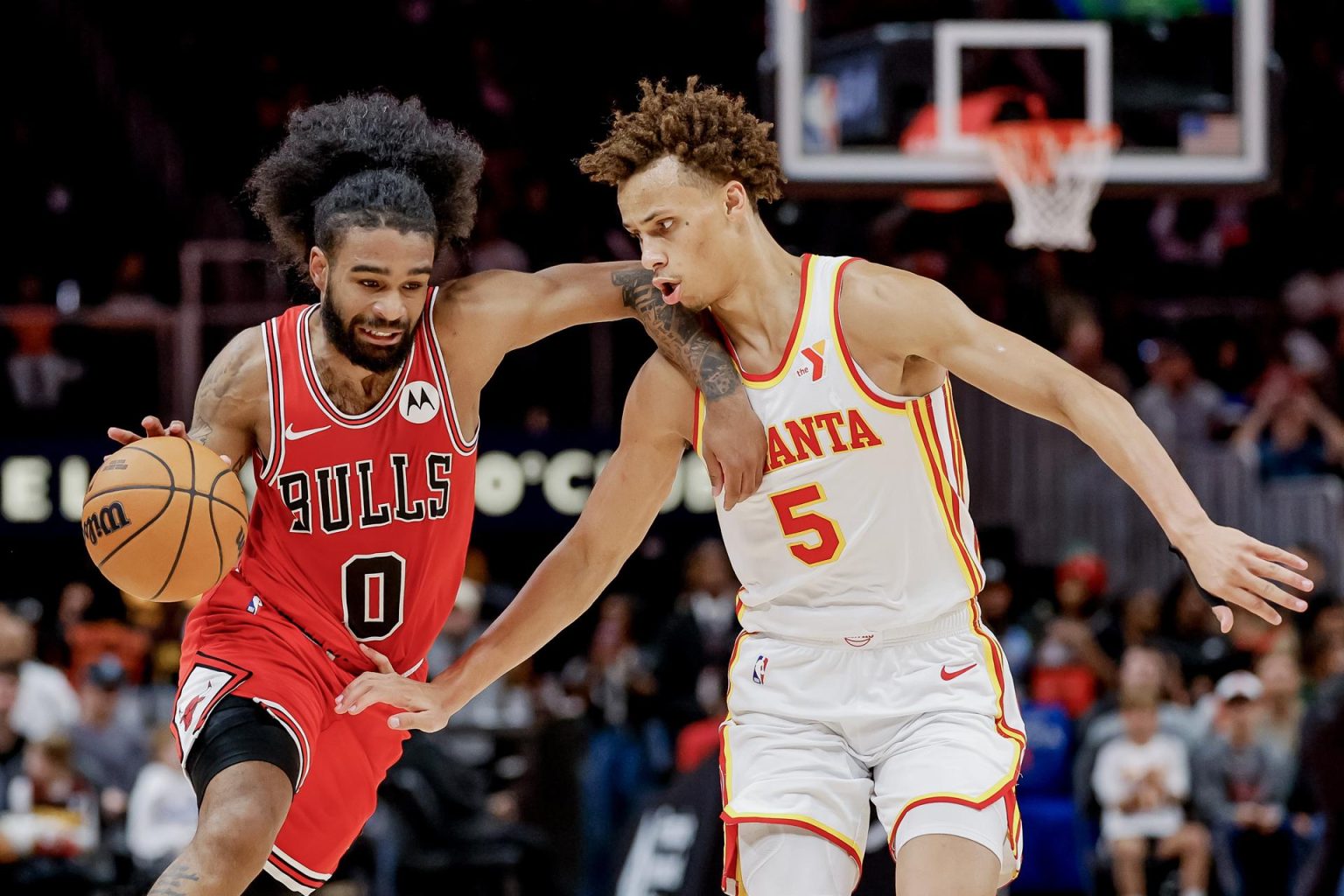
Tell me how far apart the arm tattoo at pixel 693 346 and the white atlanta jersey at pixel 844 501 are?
86 mm

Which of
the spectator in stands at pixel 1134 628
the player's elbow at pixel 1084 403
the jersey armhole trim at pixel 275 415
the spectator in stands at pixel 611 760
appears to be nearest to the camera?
the player's elbow at pixel 1084 403

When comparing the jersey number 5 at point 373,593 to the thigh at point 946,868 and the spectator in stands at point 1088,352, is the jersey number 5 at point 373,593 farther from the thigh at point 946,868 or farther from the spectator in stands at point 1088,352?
the spectator in stands at point 1088,352

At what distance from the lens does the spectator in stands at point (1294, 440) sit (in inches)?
531

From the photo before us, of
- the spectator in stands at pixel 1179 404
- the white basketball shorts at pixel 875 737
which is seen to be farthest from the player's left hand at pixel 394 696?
the spectator in stands at pixel 1179 404

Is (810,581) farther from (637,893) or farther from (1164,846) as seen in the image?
(1164,846)

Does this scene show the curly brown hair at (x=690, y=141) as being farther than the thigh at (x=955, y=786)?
Yes

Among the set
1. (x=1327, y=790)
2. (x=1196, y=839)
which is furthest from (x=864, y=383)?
(x=1196, y=839)

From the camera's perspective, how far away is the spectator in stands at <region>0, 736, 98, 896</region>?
9.36 m

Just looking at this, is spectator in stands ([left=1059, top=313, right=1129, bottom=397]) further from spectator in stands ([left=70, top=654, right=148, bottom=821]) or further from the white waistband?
the white waistband

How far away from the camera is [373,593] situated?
4.85 m

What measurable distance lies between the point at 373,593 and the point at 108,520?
76cm

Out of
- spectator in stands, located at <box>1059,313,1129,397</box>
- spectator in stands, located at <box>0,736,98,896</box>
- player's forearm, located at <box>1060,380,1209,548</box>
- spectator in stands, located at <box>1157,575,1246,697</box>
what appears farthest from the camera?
spectator in stands, located at <box>1059,313,1129,397</box>

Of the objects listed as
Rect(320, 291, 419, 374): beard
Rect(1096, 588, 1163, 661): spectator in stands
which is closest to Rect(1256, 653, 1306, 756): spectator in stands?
Rect(1096, 588, 1163, 661): spectator in stands

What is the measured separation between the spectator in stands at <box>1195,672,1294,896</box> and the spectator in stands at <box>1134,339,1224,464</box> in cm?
404
